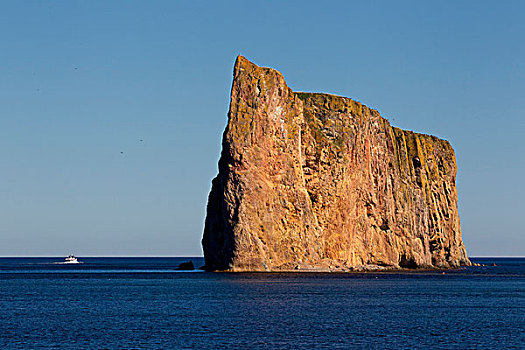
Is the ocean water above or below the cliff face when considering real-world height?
below

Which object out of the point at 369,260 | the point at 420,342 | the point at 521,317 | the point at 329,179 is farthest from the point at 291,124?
the point at 420,342

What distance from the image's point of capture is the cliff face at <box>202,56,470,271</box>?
11525 cm

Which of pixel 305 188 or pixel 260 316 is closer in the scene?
pixel 260 316

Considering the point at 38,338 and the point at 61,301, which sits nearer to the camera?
the point at 38,338

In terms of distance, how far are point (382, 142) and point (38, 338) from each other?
109447mm

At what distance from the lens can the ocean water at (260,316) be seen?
48.7 meters

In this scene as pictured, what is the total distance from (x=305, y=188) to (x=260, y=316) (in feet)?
209

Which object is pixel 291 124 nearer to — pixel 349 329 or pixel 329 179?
pixel 329 179

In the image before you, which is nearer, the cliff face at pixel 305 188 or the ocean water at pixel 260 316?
the ocean water at pixel 260 316

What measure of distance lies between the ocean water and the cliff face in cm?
1575

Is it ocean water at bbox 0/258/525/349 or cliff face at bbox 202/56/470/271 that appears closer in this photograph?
ocean water at bbox 0/258/525/349

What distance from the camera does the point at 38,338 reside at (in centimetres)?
4925

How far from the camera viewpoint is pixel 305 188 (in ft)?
411

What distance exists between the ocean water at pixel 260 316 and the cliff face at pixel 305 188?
15.7 metres
